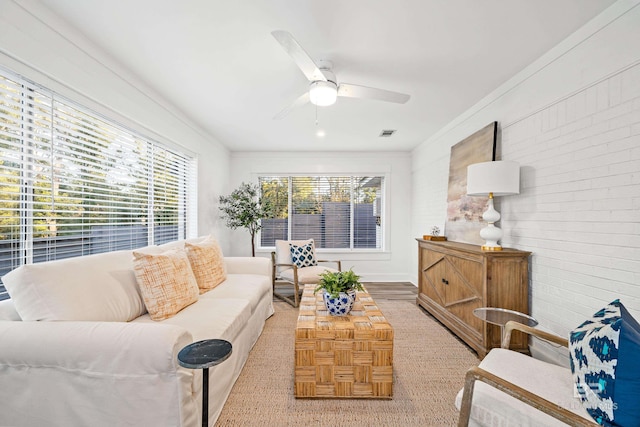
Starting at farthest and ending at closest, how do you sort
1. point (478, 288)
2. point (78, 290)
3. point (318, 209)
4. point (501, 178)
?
1. point (318, 209)
2. point (478, 288)
3. point (501, 178)
4. point (78, 290)

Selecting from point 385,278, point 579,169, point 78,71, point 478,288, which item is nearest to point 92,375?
point 78,71

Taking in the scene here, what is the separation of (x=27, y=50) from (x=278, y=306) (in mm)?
3369

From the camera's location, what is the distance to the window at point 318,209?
5.46 meters

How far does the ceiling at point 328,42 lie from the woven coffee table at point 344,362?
6.70 ft

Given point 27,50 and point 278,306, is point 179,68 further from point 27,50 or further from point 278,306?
point 278,306

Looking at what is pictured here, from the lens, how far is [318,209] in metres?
5.48

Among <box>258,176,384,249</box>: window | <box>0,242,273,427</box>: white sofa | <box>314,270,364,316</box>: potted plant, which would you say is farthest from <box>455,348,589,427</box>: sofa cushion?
<box>258,176,384,249</box>: window

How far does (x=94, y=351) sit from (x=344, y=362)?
1385mm

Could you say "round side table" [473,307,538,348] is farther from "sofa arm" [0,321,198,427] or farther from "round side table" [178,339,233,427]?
"sofa arm" [0,321,198,427]

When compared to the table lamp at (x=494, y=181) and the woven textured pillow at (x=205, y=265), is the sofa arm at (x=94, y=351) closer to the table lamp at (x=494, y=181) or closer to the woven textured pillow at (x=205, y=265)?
the woven textured pillow at (x=205, y=265)

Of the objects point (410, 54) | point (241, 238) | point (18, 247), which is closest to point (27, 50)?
point (18, 247)

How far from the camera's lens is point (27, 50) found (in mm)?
1646

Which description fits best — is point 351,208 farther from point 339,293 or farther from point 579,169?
point 579,169

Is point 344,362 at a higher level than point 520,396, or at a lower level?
lower
